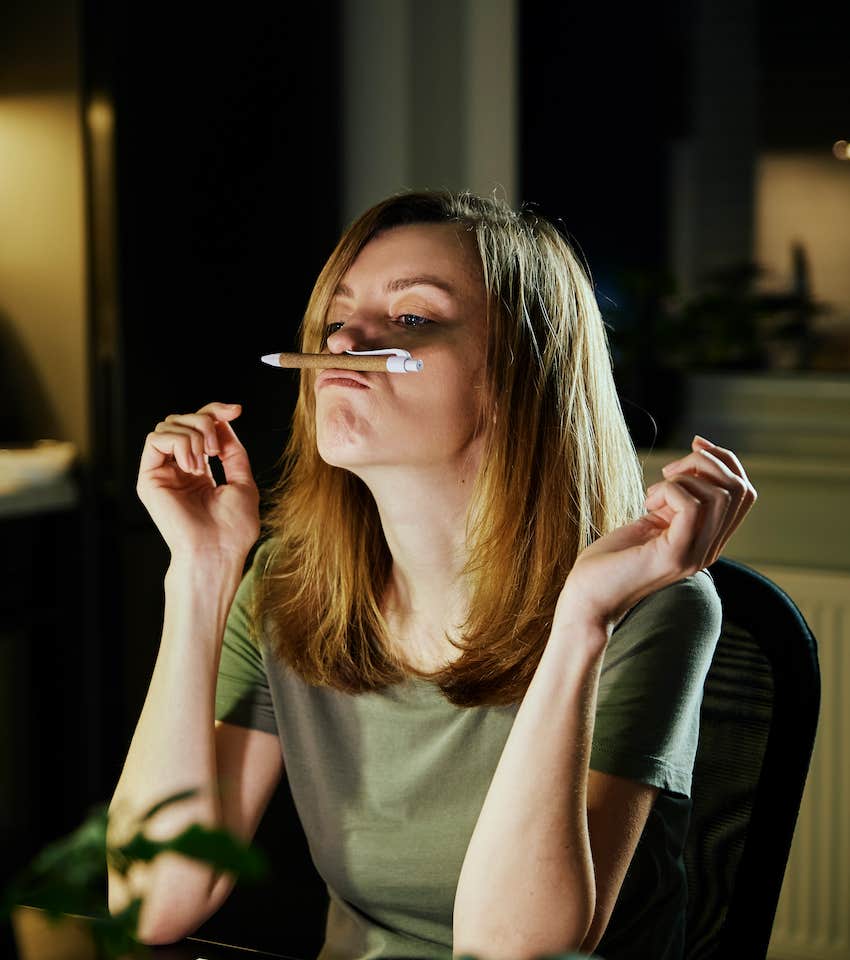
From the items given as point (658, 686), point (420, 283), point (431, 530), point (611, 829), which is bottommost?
point (611, 829)

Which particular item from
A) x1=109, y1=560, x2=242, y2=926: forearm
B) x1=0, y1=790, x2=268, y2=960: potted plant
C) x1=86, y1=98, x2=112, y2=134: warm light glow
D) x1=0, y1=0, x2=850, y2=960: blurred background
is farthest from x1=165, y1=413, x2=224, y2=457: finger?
x1=86, y1=98, x2=112, y2=134: warm light glow

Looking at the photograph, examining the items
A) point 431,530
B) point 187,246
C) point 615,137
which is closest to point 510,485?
point 431,530

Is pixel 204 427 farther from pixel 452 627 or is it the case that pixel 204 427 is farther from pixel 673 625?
pixel 673 625

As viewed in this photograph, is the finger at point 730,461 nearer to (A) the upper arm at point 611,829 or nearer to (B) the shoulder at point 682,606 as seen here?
(B) the shoulder at point 682,606

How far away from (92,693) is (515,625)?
1502mm

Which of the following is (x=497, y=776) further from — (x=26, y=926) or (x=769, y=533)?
(x=769, y=533)

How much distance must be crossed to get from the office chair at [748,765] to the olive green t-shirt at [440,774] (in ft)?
0.10

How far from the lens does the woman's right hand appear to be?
1245 mm

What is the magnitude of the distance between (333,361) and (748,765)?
49 cm

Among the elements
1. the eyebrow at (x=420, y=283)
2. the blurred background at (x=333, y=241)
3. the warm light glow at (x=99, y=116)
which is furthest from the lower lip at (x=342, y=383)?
the warm light glow at (x=99, y=116)

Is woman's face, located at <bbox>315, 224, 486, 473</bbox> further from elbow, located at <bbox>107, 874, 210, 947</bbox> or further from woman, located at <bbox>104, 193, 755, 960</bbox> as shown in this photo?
elbow, located at <bbox>107, 874, 210, 947</bbox>

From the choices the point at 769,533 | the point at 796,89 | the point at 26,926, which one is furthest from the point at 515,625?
the point at 796,89

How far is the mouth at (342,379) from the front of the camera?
1143 mm

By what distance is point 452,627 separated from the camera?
1207mm
